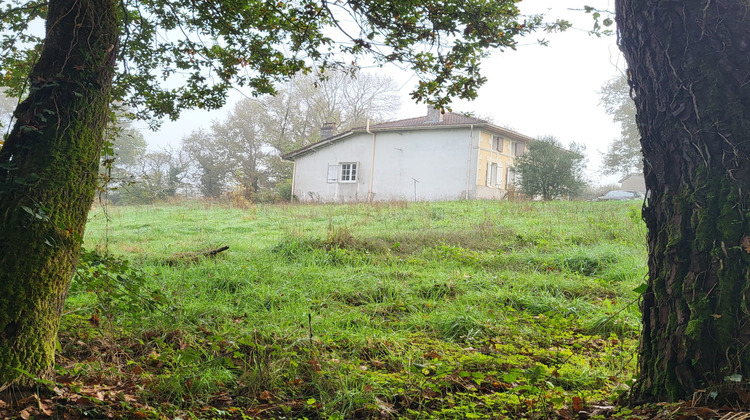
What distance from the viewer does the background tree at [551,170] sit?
22.1 metres

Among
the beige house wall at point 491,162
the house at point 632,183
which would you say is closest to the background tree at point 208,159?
the beige house wall at point 491,162

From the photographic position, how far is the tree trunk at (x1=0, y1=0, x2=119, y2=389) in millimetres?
2609

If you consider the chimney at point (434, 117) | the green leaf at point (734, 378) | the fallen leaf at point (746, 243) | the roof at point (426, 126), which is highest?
the chimney at point (434, 117)

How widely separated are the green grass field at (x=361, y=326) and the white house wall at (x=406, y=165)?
16.7 meters

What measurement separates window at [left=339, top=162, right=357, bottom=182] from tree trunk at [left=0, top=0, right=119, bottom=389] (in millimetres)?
26154

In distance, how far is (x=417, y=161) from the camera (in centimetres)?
2736

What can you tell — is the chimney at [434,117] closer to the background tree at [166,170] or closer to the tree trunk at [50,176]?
the background tree at [166,170]

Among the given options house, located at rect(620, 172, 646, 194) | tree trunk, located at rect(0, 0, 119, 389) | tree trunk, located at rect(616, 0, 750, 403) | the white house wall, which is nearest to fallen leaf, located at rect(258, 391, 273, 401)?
tree trunk, located at rect(0, 0, 119, 389)

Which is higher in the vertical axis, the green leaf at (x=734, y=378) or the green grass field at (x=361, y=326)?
the green leaf at (x=734, y=378)

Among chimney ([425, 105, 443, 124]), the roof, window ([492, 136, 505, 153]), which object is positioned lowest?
window ([492, 136, 505, 153])

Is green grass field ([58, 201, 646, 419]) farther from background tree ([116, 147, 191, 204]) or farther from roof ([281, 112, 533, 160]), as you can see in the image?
background tree ([116, 147, 191, 204])

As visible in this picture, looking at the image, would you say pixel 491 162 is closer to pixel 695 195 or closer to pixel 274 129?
pixel 274 129

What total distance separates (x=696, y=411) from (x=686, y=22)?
5.78ft

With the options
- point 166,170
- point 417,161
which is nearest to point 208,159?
point 166,170
